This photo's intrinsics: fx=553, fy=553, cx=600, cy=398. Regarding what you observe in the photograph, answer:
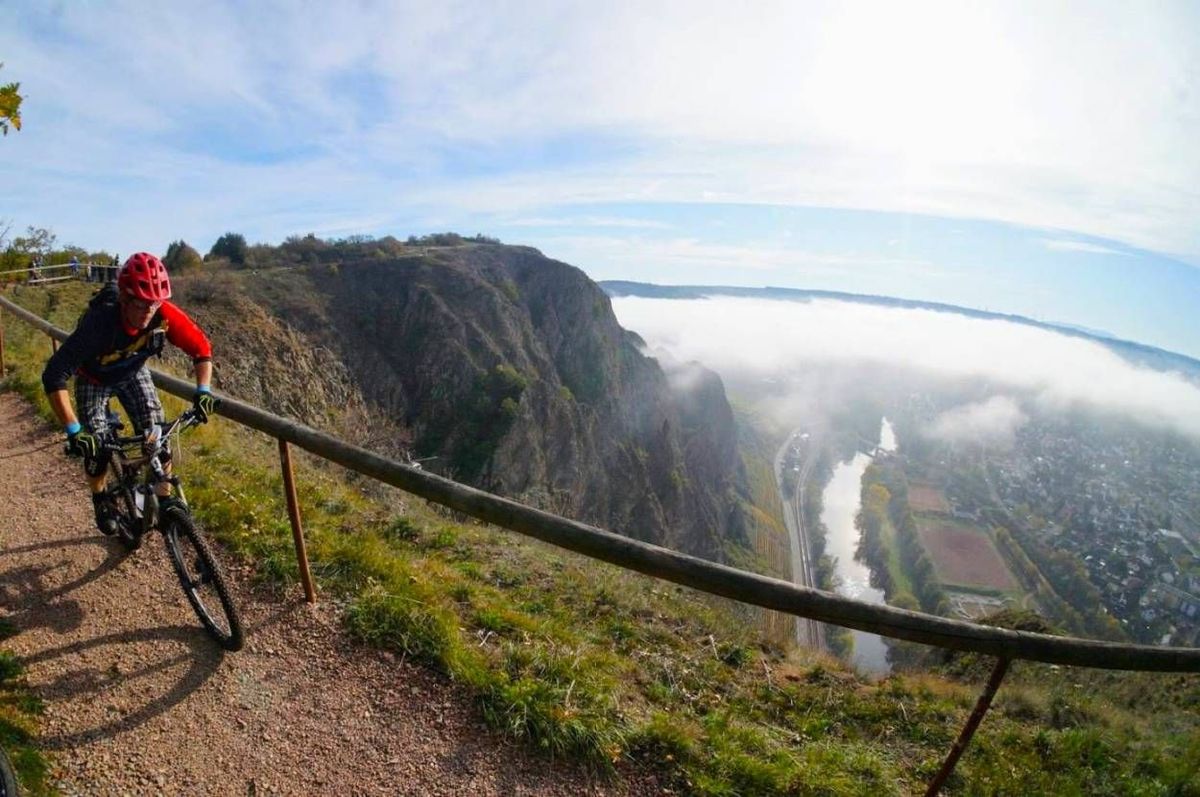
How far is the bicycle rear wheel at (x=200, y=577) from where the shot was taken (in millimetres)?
3873

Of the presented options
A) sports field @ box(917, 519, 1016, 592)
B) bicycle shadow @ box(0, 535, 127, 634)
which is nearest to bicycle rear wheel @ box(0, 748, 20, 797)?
bicycle shadow @ box(0, 535, 127, 634)

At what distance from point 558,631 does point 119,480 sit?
3732 mm

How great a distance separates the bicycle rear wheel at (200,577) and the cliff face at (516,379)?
26220 mm

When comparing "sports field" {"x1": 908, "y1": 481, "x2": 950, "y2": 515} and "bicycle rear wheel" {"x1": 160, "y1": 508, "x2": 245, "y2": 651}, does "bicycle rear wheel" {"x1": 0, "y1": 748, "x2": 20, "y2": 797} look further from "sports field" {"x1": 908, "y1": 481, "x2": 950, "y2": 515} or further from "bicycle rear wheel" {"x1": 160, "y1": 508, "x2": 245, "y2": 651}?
"sports field" {"x1": 908, "y1": 481, "x2": 950, "y2": 515}

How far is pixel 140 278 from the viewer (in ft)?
12.9

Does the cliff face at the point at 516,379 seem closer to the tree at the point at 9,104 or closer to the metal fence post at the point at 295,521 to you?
the tree at the point at 9,104

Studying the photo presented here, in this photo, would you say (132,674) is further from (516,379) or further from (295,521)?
(516,379)

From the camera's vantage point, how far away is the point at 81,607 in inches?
169

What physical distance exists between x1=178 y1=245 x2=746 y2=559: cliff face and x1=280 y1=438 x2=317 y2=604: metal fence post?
26.4m

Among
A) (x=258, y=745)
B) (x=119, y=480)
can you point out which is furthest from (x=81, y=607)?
(x=258, y=745)

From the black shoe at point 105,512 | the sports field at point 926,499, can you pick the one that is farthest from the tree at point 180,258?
the sports field at point 926,499

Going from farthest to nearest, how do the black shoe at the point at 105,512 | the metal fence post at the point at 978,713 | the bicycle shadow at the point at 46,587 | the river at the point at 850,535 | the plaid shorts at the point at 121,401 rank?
the river at the point at 850,535 → the black shoe at the point at 105,512 → the plaid shorts at the point at 121,401 → the bicycle shadow at the point at 46,587 → the metal fence post at the point at 978,713

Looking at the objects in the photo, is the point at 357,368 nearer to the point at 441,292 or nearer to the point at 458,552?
the point at 441,292

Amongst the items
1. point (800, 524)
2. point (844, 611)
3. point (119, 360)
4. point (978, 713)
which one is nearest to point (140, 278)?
point (119, 360)
